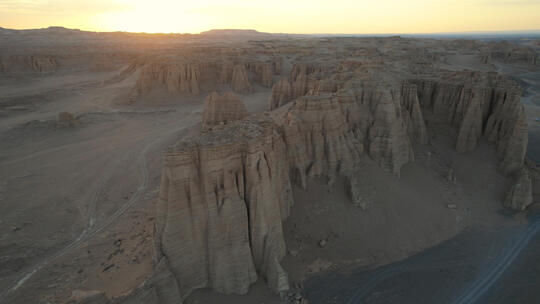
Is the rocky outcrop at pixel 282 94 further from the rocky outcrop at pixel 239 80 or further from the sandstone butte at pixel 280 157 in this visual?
the rocky outcrop at pixel 239 80

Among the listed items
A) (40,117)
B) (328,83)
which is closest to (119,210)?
(328,83)

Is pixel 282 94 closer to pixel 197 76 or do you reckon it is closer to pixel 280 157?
pixel 280 157

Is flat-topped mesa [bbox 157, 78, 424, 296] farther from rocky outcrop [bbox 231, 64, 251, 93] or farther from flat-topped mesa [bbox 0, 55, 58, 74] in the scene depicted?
flat-topped mesa [bbox 0, 55, 58, 74]

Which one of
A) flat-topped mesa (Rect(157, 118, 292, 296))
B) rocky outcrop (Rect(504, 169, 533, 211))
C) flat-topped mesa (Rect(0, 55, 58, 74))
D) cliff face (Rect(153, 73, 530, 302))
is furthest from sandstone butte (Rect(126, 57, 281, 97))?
rocky outcrop (Rect(504, 169, 533, 211))

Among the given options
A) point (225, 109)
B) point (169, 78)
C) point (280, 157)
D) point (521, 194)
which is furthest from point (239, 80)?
point (521, 194)

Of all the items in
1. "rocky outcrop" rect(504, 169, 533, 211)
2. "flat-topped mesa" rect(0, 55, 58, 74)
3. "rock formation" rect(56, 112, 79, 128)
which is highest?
"flat-topped mesa" rect(0, 55, 58, 74)

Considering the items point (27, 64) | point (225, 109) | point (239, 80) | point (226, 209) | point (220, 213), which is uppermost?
point (27, 64)

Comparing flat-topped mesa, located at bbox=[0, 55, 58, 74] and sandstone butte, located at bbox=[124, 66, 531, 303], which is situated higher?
flat-topped mesa, located at bbox=[0, 55, 58, 74]

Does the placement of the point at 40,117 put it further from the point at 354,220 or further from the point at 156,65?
the point at 354,220
